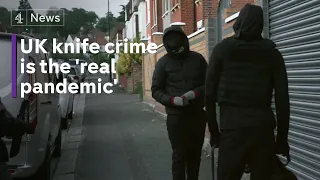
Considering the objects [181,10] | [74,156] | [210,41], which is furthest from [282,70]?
[181,10]

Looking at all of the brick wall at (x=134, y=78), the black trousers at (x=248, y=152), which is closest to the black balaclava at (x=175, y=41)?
the black trousers at (x=248, y=152)

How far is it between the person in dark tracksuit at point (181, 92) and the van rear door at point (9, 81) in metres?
1.66

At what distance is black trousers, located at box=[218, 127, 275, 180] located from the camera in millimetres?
3750

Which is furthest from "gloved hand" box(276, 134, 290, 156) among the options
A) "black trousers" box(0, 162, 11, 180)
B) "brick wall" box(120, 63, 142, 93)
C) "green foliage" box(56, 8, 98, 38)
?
"green foliage" box(56, 8, 98, 38)

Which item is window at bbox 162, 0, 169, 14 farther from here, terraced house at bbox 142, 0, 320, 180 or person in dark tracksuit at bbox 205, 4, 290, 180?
person in dark tracksuit at bbox 205, 4, 290, 180

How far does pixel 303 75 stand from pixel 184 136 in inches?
58.4

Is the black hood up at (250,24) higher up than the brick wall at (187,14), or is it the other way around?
the brick wall at (187,14)

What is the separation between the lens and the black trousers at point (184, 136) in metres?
5.32

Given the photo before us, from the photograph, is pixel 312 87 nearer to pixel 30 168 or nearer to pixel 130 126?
pixel 30 168

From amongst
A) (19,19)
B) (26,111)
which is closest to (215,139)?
(26,111)

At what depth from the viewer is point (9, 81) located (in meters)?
6.00

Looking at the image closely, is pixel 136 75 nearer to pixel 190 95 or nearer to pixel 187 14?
pixel 187 14

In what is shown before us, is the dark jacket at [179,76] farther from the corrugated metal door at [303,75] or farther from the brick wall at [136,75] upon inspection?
the brick wall at [136,75]

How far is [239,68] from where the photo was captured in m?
3.78
